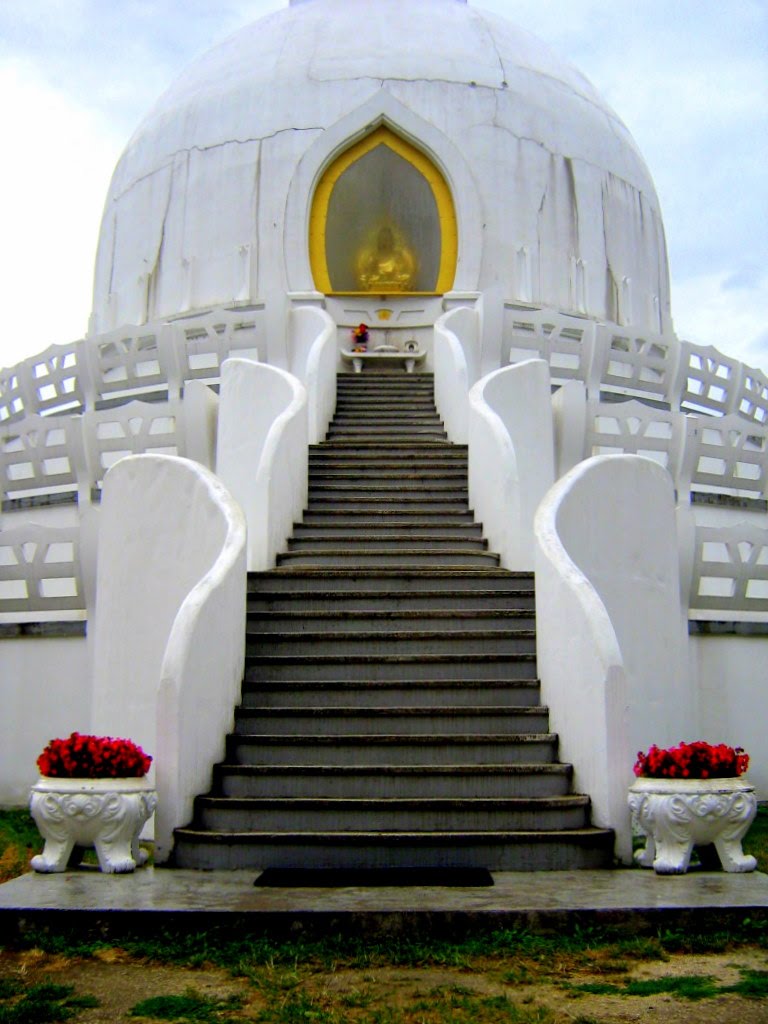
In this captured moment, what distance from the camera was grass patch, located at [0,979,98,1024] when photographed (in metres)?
3.96

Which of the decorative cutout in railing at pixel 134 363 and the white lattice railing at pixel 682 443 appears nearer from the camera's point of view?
the white lattice railing at pixel 682 443

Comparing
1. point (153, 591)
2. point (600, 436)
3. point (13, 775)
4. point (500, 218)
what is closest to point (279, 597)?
point (153, 591)

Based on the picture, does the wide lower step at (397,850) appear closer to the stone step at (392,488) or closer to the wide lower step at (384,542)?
A: the wide lower step at (384,542)

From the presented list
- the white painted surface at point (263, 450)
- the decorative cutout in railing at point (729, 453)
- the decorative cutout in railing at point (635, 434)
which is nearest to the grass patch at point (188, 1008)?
the white painted surface at point (263, 450)

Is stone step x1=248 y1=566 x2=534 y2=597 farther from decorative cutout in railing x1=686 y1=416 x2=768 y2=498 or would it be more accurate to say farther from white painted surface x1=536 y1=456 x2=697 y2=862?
decorative cutout in railing x1=686 y1=416 x2=768 y2=498

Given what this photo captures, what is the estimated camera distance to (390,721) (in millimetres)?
6918

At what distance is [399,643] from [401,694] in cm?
51

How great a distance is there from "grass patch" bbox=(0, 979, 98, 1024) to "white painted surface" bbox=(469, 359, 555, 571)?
16.9ft

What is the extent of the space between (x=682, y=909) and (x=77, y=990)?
7.80ft

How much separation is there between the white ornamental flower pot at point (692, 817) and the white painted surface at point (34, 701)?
4791 millimetres

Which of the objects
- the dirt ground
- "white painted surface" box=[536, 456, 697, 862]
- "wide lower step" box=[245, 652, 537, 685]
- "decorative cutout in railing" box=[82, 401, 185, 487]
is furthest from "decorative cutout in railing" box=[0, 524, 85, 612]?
the dirt ground

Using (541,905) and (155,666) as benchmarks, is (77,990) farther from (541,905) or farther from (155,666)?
(155,666)

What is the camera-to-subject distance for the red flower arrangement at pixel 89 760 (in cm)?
584

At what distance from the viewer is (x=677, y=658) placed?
8641 millimetres
